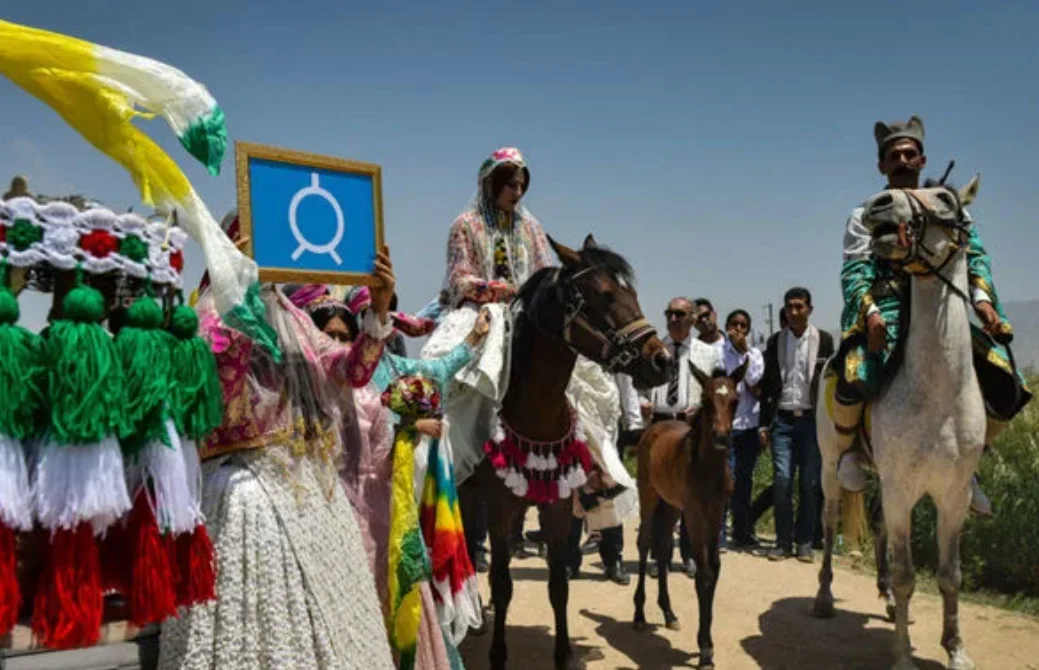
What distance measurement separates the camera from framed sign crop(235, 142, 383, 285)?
121 inches

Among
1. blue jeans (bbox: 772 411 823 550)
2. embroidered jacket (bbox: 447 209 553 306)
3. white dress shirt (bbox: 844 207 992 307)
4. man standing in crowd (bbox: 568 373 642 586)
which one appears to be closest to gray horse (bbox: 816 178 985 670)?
white dress shirt (bbox: 844 207 992 307)

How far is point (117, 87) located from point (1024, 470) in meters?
8.85

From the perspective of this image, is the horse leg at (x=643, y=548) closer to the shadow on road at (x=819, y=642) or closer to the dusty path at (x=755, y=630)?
the dusty path at (x=755, y=630)

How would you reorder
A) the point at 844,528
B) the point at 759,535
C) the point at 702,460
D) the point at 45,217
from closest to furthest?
1. the point at 45,217
2. the point at 702,460
3. the point at 844,528
4. the point at 759,535

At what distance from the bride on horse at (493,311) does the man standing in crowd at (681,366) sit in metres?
2.69

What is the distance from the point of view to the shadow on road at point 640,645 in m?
5.64

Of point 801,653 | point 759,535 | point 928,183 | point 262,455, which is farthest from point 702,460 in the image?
point 759,535

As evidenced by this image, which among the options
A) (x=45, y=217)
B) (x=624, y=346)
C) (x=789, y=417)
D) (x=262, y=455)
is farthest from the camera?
(x=789, y=417)

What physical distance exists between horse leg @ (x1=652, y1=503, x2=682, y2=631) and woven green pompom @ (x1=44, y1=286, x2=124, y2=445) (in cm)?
512

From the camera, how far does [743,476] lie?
31.3 feet

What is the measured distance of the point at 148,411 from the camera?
2150mm

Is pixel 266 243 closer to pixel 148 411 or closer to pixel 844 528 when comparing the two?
pixel 148 411

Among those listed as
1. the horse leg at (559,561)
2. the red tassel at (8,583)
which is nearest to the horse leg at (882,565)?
the horse leg at (559,561)

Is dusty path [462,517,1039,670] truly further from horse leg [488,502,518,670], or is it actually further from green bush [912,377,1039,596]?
green bush [912,377,1039,596]
